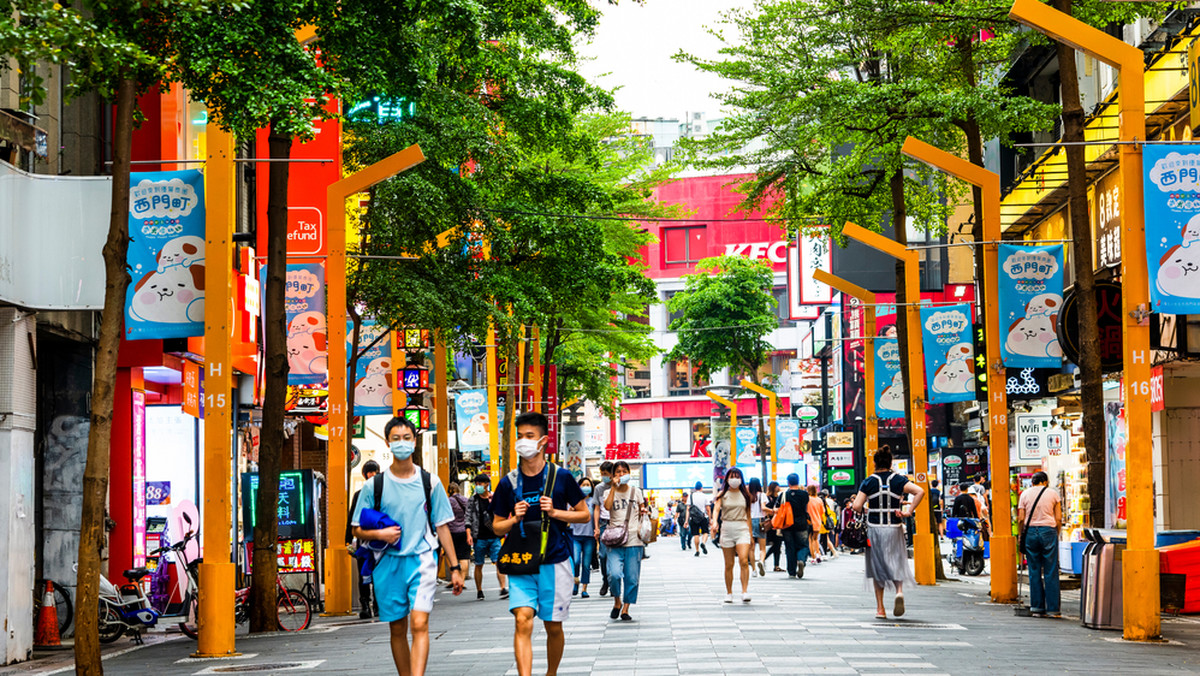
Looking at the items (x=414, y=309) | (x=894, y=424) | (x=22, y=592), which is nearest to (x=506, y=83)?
(x=414, y=309)

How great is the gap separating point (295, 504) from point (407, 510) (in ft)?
38.5

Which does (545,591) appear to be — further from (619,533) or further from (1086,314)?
(1086,314)

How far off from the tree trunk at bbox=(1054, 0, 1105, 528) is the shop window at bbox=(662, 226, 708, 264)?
78351 millimetres

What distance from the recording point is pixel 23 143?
615 inches

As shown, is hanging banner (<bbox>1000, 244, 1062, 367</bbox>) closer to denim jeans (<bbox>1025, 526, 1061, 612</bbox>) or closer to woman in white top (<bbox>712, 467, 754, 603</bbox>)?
denim jeans (<bbox>1025, 526, 1061, 612</bbox>)

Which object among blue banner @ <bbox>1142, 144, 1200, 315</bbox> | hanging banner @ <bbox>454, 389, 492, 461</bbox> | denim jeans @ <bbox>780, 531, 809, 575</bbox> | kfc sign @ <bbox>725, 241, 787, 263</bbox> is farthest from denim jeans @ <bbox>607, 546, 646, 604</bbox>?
kfc sign @ <bbox>725, 241, 787, 263</bbox>

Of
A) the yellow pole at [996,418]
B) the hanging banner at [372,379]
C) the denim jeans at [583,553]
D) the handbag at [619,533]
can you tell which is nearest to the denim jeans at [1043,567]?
the yellow pole at [996,418]

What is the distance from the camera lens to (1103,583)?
16.0 meters

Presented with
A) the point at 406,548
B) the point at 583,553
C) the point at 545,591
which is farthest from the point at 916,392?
the point at 406,548

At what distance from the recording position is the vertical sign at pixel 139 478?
20.8m

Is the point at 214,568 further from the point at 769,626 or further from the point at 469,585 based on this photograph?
the point at 469,585

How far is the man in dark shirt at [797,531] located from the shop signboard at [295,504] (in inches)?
445

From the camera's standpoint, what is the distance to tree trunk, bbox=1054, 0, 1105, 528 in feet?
59.7

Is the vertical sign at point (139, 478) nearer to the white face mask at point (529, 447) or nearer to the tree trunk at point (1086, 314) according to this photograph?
the white face mask at point (529, 447)
